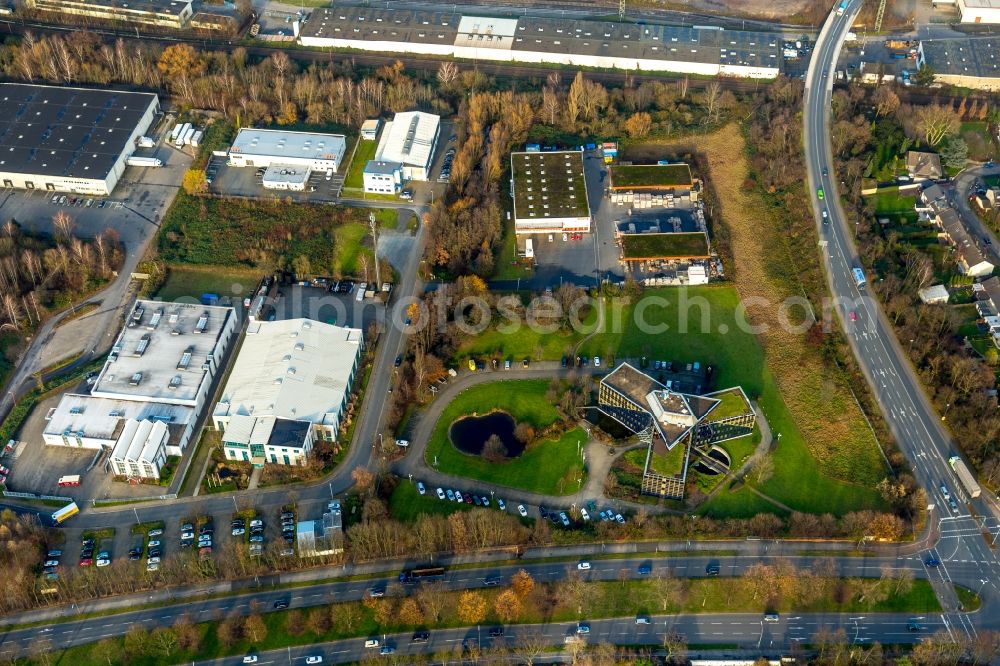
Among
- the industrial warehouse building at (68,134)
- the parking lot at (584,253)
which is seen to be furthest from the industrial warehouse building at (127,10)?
the parking lot at (584,253)

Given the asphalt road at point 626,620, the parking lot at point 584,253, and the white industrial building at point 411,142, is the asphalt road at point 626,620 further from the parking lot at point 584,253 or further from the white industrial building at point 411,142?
the white industrial building at point 411,142

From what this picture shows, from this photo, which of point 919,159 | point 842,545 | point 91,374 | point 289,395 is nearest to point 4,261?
point 91,374

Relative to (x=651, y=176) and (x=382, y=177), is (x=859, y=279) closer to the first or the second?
(x=651, y=176)

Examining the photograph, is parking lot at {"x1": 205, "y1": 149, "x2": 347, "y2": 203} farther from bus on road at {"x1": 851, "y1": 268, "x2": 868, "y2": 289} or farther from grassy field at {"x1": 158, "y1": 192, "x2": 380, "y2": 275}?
bus on road at {"x1": 851, "y1": 268, "x2": 868, "y2": 289}

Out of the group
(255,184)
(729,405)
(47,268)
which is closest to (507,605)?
(729,405)

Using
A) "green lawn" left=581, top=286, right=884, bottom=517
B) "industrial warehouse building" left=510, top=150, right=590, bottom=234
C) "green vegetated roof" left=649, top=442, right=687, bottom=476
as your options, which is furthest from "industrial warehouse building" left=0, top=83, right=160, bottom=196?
"green vegetated roof" left=649, top=442, right=687, bottom=476
